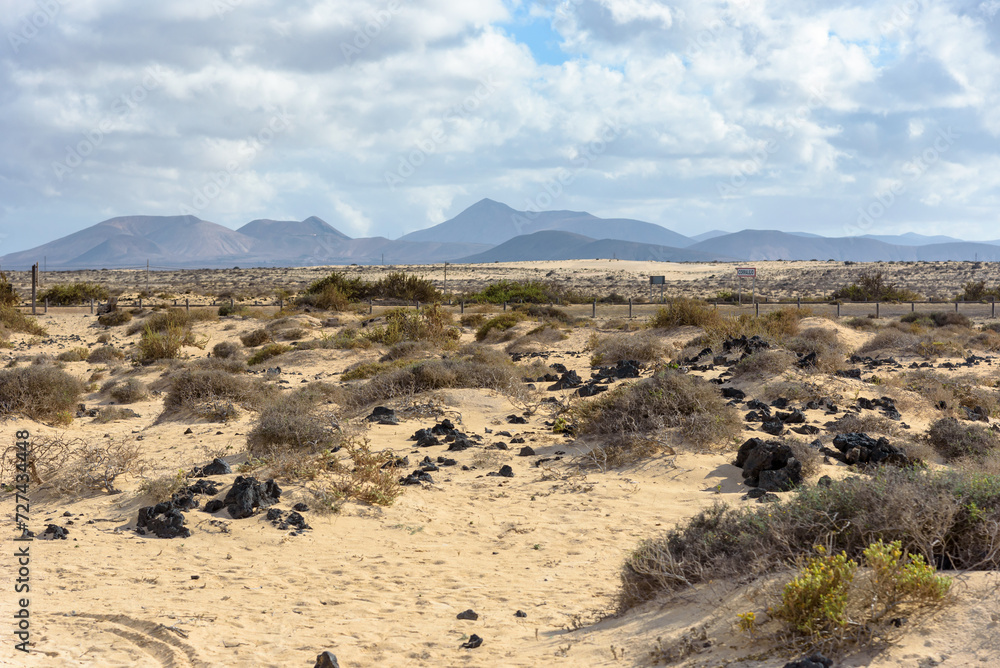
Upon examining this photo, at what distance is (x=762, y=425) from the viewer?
11.5 meters

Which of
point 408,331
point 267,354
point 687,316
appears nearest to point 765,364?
point 687,316

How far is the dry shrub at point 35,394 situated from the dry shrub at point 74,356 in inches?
432

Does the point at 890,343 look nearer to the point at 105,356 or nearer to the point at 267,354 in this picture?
the point at 267,354

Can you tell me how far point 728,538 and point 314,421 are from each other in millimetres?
6878

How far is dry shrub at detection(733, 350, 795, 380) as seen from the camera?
15.0 metres

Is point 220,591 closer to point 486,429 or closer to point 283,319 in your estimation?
point 486,429

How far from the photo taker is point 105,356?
22.6 m

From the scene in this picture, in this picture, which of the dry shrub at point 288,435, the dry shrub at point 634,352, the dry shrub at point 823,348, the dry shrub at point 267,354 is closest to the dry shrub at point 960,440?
the dry shrub at point 823,348

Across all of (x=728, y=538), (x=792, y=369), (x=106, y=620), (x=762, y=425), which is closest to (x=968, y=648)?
(x=728, y=538)

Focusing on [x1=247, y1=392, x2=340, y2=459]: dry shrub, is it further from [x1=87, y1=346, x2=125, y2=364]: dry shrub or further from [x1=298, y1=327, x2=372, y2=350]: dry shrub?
[x1=87, y1=346, x2=125, y2=364]: dry shrub

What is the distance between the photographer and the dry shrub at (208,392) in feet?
43.9

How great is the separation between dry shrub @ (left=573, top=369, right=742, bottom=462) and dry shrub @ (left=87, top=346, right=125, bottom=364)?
1725cm

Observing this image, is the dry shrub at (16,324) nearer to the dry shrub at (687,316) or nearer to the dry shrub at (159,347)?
the dry shrub at (159,347)

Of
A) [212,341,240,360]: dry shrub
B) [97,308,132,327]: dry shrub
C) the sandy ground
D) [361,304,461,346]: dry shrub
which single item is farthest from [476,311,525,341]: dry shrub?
[97,308,132,327]: dry shrub
